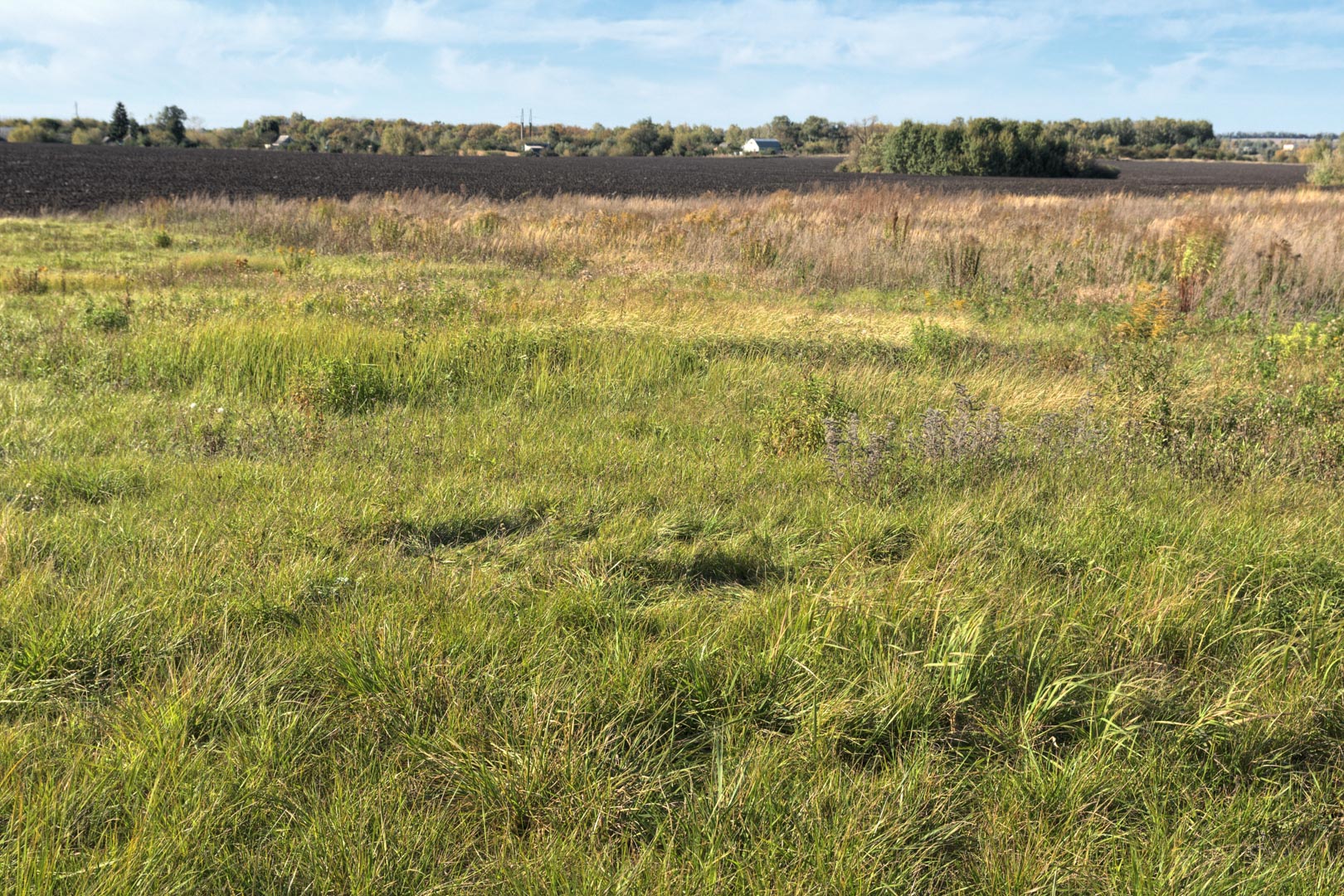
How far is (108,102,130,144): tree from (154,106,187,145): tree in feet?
15.9

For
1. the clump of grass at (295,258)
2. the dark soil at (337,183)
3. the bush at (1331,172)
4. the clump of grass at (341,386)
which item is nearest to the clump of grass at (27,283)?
the clump of grass at (295,258)

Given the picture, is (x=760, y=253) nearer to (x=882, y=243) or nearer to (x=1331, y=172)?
(x=882, y=243)

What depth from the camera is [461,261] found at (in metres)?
16.5

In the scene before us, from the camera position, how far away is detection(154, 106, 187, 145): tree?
372 feet

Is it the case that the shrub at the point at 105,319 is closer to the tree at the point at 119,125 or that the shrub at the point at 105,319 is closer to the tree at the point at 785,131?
the tree at the point at 119,125

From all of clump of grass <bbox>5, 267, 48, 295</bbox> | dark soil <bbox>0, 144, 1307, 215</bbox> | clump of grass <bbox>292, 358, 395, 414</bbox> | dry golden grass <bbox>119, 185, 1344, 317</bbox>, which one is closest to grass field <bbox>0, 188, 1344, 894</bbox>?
clump of grass <bbox>292, 358, 395, 414</bbox>

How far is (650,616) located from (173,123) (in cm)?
13736

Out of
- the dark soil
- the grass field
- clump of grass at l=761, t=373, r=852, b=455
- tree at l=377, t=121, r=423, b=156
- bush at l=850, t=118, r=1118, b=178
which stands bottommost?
the grass field

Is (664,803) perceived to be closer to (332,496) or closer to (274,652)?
(274,652)

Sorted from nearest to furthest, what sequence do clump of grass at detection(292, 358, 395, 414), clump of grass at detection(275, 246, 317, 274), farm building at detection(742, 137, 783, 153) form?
clump of grass at detection(292, 358, 395, 414) → clump of grass at detection(275, 246, 317, 274) → farm building at detection(742, 137, 783, 153)

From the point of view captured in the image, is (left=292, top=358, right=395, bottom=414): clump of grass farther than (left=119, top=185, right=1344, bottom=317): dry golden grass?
No

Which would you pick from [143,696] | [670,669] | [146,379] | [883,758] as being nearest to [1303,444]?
[883,758]

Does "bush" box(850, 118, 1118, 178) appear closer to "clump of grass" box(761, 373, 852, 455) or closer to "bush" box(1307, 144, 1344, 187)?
"bush" box(1307, 144, 1344, 187)

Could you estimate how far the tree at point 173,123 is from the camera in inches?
4464
